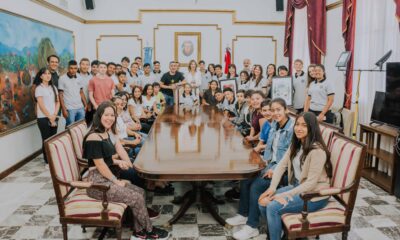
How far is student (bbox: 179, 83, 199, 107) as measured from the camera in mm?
6449

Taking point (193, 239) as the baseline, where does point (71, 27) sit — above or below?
above

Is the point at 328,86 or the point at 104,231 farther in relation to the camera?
the point at 328,86

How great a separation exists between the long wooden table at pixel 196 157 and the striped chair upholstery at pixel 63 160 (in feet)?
1.74

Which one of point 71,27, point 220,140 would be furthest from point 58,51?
point 220,140

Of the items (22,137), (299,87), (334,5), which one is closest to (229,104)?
(299,87)

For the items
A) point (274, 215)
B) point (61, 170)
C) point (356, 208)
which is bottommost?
point (356, 208)

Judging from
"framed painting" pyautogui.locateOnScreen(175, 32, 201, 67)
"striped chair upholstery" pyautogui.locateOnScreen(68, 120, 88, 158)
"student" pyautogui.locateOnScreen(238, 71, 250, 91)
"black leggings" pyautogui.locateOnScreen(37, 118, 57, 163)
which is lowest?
"black leggings" pyautogui.locateOnScreen(37, 118, 57, 163)

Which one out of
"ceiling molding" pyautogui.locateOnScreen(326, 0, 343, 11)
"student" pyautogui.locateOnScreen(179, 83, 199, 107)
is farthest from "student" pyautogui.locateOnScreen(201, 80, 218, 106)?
"ceiling molding" pyautogui.locateOnScreen(326, 0, 343, 11)

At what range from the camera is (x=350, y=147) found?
2355 mm

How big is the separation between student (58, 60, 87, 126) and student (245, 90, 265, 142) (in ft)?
9.44

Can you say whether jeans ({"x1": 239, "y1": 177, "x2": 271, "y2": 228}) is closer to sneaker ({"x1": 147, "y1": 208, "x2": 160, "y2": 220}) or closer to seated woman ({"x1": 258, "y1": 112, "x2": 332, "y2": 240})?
Answer: seated woman ({"x1": 258, "y1": 112, "x2": 332, "y2": 240})

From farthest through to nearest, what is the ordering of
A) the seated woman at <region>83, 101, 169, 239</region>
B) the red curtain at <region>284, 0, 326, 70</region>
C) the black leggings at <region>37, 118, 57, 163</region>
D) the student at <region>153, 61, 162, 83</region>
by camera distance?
the student at <region>153, 61, 162, 83</region>
the red curtain at <region>284, 0, 326, 70</region>
the black leggings at <region>37, 118, 57, 163</region>
the seated woman at <region>83, 101, 169, 239</region>

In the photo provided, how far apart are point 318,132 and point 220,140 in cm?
111

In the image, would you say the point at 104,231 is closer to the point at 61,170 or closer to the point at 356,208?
the point at 61,170
